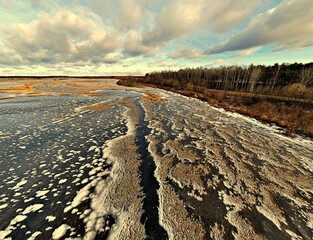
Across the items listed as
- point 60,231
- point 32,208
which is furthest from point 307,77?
point 32,208

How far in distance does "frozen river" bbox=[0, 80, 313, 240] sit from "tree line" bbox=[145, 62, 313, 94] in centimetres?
3500

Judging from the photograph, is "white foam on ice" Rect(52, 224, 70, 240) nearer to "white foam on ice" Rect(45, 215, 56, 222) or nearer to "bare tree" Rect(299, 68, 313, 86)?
"white foam on ice" Rect(45, 215, 56, 222)

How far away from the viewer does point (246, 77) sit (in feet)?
182

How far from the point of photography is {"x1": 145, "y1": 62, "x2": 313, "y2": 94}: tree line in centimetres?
4327

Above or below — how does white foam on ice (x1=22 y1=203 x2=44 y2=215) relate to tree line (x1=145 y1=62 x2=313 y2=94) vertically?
above

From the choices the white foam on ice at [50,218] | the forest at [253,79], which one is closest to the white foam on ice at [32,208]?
the white foam on ice at [50,218]

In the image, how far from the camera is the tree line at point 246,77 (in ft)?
142

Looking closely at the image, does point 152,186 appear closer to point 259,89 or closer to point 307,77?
point 259,89

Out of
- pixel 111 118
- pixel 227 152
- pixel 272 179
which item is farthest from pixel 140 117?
pixel 272 179

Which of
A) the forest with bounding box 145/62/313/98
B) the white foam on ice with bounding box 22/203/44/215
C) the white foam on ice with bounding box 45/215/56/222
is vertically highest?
the white foam on ice with bounding box 45/215/56/222

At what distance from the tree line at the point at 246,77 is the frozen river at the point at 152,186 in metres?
35.0

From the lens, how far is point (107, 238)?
3.10m

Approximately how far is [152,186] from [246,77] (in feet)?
206

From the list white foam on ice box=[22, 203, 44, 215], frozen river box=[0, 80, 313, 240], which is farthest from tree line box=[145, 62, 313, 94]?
white foam on ice box=[22, 203, 44, 215]
